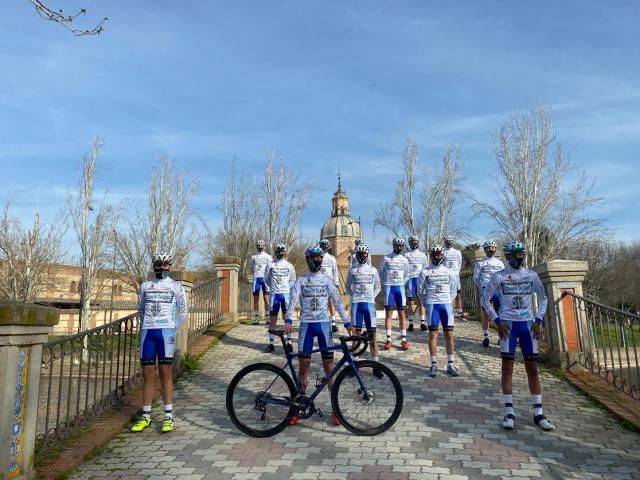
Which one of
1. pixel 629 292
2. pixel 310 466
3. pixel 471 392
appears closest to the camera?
pixel 310 466

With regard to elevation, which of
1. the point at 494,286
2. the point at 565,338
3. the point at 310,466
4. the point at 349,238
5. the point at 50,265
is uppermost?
the point at 349,238

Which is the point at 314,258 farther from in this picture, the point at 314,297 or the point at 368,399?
the point at 368,399

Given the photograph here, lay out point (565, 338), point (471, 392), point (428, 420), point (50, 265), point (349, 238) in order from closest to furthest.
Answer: point (428, 420) < point (471, 392) < point (565, 338) < point (50, 265) < point (349, 238)

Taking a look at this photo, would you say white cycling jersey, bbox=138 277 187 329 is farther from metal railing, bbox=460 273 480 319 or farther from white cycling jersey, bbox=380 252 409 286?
metal railing, bbox=460 273 480 319

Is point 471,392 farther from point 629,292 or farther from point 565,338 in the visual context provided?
point 629,292

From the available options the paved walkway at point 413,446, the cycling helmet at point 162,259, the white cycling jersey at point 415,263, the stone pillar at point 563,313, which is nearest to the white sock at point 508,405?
the paved walkway at point 413,446

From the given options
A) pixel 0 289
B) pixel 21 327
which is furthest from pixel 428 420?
pixel 0 289

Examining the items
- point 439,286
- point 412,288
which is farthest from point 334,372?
point 412,288

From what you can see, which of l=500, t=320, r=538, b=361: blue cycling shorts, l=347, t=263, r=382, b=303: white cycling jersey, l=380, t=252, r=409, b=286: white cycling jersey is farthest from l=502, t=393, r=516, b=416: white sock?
l=380, t=252, r=409, b=286: white cycling jersey

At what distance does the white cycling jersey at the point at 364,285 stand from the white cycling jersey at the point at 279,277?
1873mm

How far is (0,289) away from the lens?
77.8 feet

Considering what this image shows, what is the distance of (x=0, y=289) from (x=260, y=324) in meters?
16.5

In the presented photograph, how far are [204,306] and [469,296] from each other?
8.22 m

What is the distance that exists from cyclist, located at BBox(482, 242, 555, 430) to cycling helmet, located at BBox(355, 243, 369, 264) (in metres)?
2.74
